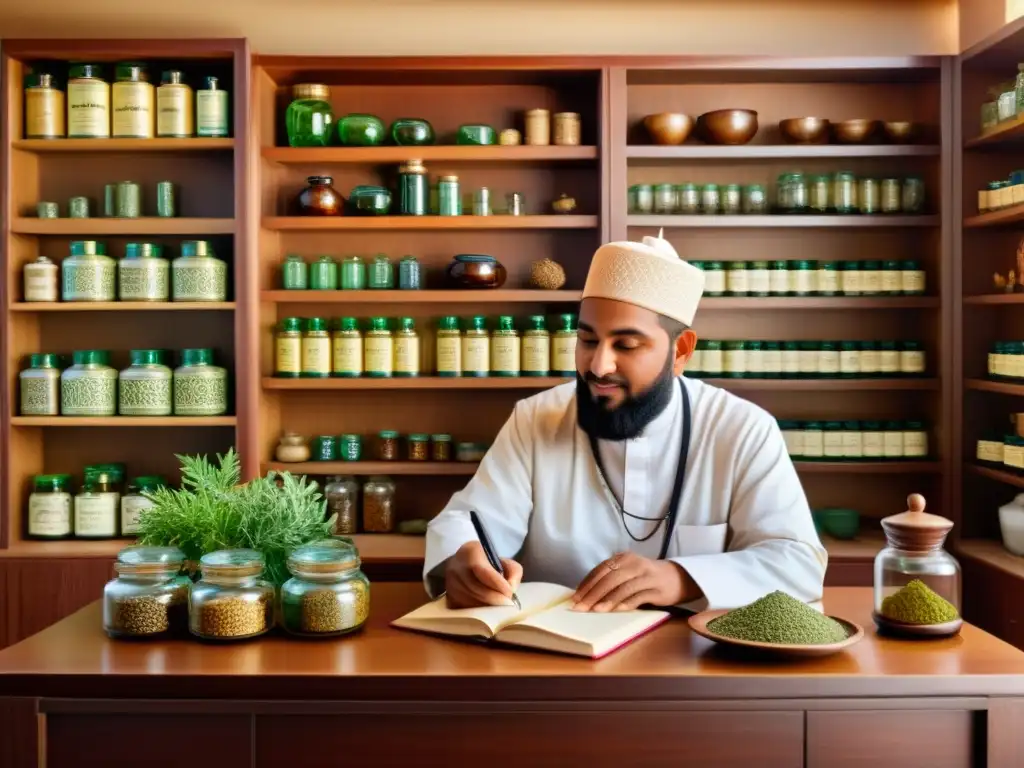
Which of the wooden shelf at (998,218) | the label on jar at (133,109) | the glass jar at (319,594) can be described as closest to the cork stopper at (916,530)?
the glass jar at (319,594)

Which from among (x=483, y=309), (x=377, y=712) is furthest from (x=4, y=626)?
(x=377, y=712)

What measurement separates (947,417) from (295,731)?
2.73 meters

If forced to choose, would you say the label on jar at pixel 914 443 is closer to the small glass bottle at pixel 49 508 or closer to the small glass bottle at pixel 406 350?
the small glass bottle at pixel 406 350

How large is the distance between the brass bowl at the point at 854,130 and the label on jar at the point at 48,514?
2.92 metres

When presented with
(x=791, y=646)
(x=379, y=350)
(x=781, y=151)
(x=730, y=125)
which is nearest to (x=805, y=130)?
(x=781, y=151)

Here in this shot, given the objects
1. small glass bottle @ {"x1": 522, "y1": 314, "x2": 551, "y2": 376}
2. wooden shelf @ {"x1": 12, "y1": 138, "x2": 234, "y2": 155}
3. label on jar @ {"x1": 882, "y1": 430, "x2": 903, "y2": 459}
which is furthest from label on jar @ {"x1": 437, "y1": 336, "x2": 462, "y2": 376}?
label on jar @ {"x1": 882, "y1": 430, "x2": 903, "y2": 459}

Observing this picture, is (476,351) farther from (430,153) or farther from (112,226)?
(112,226)

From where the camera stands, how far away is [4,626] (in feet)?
11.3

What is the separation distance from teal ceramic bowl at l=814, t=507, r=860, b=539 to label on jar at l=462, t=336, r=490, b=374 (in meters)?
1.28

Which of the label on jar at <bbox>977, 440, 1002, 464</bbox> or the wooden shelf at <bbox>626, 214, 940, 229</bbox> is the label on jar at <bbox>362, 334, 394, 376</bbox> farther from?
the label on jar at <bbox>977, 440, 1002, 464</bbox>

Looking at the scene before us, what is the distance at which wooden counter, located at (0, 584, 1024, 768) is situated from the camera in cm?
151

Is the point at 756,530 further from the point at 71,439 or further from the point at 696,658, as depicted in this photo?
the point at 71,439

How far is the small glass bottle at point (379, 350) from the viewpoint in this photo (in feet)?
12.0

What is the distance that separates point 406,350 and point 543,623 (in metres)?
2.12
